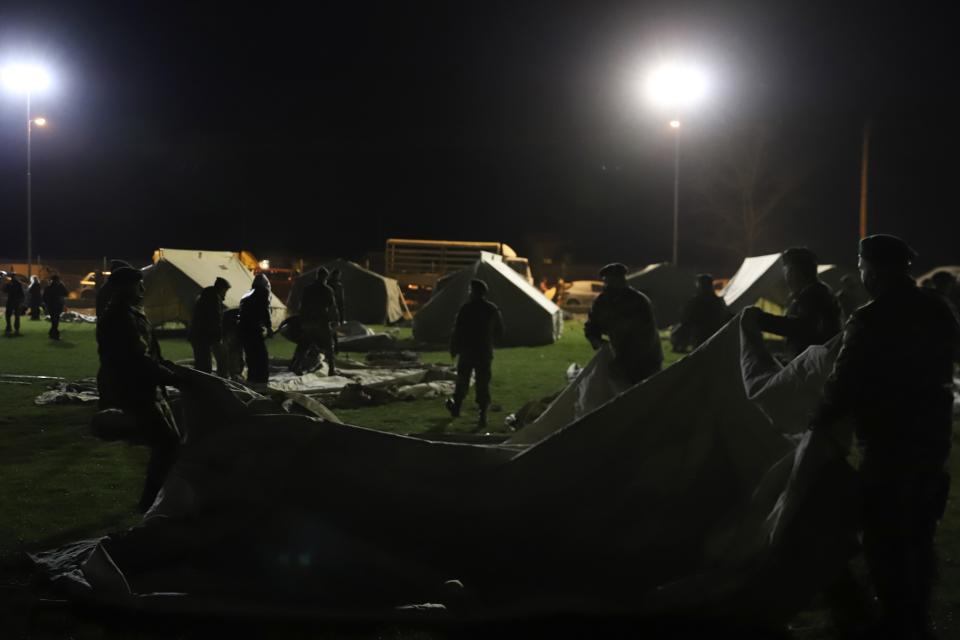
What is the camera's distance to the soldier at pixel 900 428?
152 inches

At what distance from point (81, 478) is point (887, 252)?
22.6 feet

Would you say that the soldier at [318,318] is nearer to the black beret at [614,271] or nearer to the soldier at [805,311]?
the black beret at [614,271]

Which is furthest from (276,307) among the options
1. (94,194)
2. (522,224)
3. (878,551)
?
(94,194)

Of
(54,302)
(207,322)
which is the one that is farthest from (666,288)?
(207,322)

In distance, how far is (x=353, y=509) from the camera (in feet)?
15.4

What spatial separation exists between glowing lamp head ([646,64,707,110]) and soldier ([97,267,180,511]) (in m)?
23.2

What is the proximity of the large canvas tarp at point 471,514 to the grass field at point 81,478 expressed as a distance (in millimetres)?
273

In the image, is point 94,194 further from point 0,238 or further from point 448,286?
point 448,286

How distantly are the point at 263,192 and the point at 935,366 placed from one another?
6364 cm

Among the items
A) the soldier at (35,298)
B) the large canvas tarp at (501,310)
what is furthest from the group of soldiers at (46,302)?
the large canvas tarp at (501,310)

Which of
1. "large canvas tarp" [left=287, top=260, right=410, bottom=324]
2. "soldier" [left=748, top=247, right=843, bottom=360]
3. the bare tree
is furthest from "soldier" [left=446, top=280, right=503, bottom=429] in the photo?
the bare tree

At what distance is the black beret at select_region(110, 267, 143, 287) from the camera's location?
612 centimetres

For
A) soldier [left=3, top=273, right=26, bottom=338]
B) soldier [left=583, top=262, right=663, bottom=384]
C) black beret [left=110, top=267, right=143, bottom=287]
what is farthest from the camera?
soldier [left=3, top=273, right=26, bottom=338]

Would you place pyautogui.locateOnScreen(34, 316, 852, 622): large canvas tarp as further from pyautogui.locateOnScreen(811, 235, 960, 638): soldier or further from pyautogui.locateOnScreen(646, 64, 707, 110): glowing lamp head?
pyautogui.locateOnScreen(646, 64, 707, 110): glowing lamp head
